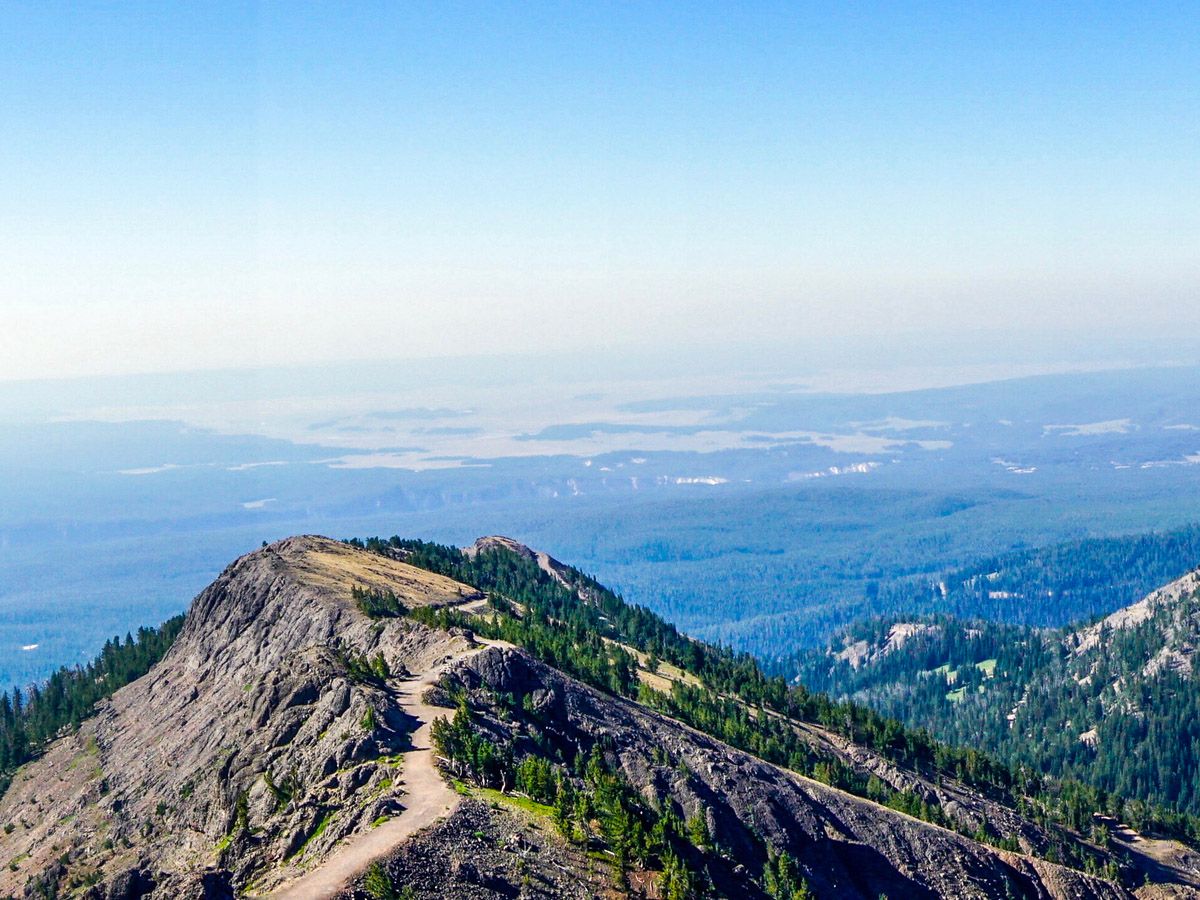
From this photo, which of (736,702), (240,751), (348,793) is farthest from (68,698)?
(736,702)

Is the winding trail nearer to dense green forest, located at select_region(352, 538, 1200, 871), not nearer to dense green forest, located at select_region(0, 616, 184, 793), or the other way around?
dense green forest, located at select_region(352, 538, 1200, 871)

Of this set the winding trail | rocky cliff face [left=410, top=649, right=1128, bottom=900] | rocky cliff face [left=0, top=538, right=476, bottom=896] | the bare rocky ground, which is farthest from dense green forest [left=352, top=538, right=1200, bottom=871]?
the winding trail

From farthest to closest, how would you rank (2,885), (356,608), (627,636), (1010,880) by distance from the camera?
(627,636) < (356,608) < (1010,880) < (2,885)

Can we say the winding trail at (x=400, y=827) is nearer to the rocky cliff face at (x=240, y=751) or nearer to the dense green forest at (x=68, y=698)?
the rocky cliff face at (x=240, y=751)

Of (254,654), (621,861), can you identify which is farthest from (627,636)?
(621,861)

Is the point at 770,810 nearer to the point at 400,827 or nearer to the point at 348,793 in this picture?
the point at 348,793

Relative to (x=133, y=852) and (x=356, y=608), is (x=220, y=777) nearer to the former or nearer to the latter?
(x=133, y=852)
